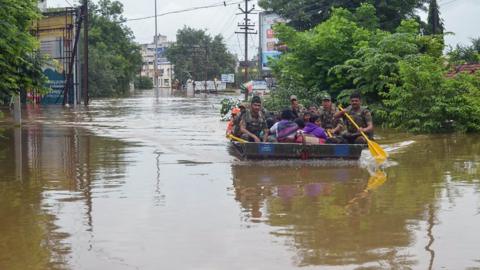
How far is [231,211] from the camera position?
8.37 metres

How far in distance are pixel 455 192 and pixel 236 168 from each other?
423cm

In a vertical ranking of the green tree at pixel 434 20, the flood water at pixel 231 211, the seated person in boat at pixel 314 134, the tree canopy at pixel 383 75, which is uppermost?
the green tree at pixel 434 20

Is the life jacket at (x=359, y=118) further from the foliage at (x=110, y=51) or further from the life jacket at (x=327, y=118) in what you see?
the foliage at (x=110, y=51)

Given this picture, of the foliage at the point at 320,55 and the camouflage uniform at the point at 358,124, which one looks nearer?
the camouflage uniform at the point at 358,124

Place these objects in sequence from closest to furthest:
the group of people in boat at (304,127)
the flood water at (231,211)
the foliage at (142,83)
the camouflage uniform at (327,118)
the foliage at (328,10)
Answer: the flood water at (231,211) → the group of people in boat at (304,127) → the camouflage uniform at (327,118) → the foliage at (328,10) → the foliage at (142,83)

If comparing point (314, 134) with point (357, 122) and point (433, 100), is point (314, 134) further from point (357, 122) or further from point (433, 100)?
point (433, 100)

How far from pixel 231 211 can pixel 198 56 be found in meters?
114

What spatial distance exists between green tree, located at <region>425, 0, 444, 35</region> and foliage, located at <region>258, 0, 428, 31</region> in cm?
92

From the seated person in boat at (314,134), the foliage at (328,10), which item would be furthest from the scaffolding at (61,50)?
the seated person in boat at (314,134)

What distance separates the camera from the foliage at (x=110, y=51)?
2672 inches

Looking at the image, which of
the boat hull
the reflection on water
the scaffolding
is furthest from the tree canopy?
the scaffolding

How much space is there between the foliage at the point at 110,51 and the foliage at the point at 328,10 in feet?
96.3

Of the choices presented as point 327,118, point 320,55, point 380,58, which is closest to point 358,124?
point 327,118

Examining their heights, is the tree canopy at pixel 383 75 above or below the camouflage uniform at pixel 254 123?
above
